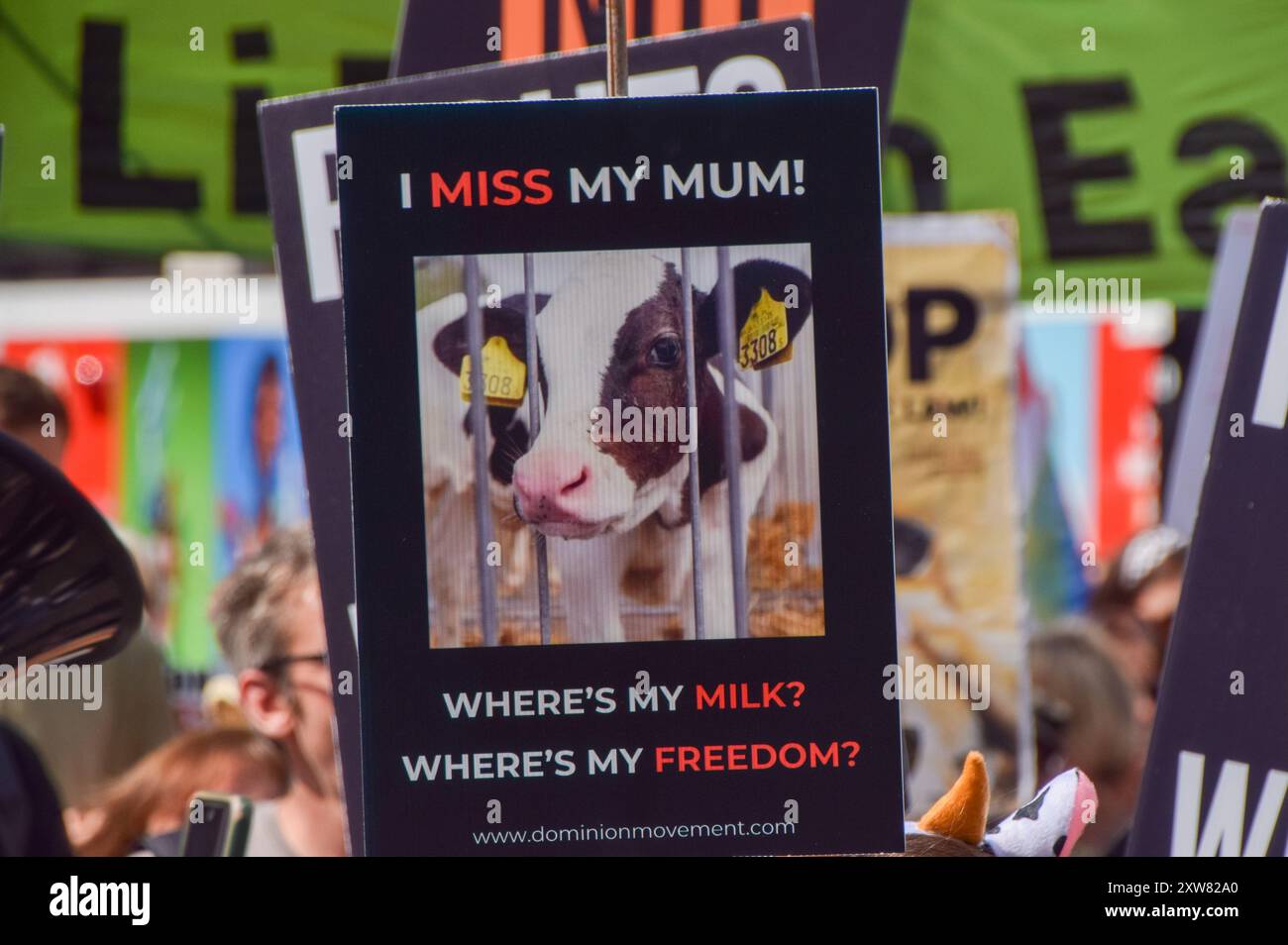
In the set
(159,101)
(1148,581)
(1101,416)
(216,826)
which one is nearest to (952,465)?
(1148,581)

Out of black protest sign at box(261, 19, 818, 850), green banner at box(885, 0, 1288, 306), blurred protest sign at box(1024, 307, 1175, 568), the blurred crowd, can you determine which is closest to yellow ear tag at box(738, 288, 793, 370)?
black protest sign at box(261, 19, 818, 850)


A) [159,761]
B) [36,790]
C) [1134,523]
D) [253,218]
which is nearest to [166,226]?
[253,218]

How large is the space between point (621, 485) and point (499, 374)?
0.14m

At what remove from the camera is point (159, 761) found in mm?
3061

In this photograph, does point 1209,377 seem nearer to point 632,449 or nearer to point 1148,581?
point 1148,581

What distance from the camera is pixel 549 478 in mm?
1438

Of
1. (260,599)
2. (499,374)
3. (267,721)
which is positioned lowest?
(267,721)

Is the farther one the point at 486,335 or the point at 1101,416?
the point at 1101,416

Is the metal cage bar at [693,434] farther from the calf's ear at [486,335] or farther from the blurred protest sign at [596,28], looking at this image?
the blurred protest sign at [596,28]

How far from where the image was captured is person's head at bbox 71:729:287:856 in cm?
288

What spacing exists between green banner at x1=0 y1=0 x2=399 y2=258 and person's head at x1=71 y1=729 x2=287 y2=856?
148 centimetres

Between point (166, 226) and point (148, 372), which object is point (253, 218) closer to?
point (166, 226)

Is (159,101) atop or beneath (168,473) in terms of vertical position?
atop
